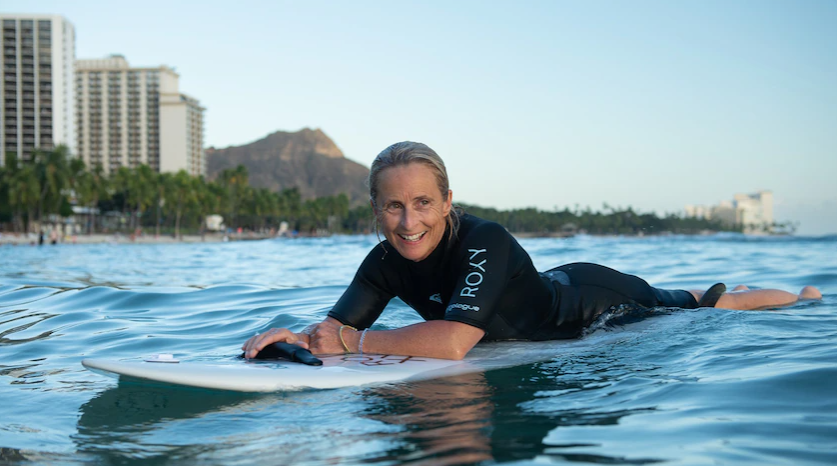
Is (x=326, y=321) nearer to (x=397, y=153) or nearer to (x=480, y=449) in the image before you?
(x=397, y=153)

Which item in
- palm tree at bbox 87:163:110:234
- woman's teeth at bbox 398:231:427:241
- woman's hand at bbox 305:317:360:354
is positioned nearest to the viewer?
woman's teeth at bbox 398:231:427:241

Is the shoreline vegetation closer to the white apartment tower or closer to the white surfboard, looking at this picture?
the white surfboard

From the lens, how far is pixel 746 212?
144625 mm

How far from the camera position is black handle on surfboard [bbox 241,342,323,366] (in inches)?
142

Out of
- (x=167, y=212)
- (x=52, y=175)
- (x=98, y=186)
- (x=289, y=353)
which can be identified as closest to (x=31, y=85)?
(x=167, y=212)

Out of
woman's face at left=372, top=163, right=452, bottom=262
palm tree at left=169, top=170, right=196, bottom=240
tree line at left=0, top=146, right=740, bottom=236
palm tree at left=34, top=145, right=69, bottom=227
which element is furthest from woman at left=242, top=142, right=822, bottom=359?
palm tree at left=169, top=170, right=196, bottom=240

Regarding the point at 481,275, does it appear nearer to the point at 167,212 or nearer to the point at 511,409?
the point at 511,409

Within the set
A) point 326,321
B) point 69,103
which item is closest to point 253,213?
point 69,103

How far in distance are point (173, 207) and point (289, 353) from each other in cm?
9889

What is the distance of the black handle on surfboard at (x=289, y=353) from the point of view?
3.60 meters

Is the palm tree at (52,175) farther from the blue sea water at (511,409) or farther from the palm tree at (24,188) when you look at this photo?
the blue sea water at (511,409)

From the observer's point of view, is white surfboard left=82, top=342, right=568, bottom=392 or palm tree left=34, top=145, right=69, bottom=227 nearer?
white surfboard left=82, top=342, right=568, bottom=392

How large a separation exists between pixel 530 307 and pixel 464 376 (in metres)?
0.90

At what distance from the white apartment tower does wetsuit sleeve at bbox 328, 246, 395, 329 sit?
18451cm
